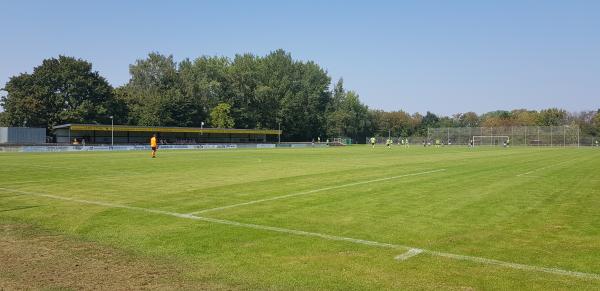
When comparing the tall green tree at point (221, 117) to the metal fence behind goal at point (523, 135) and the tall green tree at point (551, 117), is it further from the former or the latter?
the tall green tree at point (551, 117)

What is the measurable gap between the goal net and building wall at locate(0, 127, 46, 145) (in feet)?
276

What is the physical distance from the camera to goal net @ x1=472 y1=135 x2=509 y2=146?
325 ft

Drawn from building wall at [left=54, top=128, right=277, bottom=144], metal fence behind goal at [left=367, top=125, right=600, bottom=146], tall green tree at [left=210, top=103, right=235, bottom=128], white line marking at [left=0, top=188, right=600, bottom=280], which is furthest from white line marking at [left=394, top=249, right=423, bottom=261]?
tall green tree at [left=210, top=103, right=235, bottom=128]

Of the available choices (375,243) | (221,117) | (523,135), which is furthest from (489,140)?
(375,243)

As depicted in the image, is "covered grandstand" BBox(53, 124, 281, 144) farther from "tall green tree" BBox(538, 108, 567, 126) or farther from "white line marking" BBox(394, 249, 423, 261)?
"tall green tree" BBox(538, 108, 567, 126)

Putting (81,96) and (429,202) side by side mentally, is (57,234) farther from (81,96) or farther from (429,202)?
(81,96)

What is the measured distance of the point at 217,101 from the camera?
114250 mm

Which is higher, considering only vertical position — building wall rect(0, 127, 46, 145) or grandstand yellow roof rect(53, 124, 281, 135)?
grandstand yellow roof rect(53, 124, 281, 135)

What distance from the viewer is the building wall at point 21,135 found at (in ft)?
234

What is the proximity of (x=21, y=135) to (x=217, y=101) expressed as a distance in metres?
47.9

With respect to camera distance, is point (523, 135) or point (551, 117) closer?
point (523, 135)

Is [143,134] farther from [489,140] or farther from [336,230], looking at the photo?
[336,230]

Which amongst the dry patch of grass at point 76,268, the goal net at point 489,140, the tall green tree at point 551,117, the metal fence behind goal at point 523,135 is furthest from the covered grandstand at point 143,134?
the tall green tree at point 551,117

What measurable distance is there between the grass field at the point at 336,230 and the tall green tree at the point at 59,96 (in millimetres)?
78103
